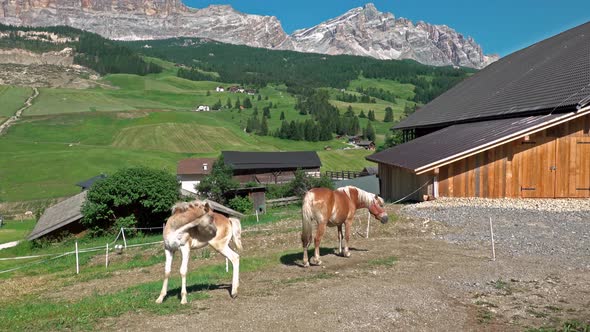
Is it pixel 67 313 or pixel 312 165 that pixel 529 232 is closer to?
pixel 67 313

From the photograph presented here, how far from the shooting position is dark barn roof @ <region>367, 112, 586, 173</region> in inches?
826

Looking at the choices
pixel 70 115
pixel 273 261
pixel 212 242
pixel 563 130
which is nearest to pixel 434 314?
pixel 212 242

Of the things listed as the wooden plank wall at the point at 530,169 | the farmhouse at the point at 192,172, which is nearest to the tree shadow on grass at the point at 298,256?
the wooden plank wall at the point at 530,169

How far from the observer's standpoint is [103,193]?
3331 cm

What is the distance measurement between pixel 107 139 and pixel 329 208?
11565 cm

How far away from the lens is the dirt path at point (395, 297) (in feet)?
24.9

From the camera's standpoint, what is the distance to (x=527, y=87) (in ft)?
88.4

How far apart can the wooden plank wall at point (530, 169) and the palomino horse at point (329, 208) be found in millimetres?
10003

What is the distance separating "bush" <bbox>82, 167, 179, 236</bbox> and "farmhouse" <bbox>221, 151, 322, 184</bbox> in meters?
40.7

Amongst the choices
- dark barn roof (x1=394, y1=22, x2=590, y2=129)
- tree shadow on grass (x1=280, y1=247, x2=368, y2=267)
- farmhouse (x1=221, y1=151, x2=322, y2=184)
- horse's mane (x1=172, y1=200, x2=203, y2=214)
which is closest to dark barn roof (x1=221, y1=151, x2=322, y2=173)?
farmhouse (x1=221, y1=151, x2=322, y2=184)

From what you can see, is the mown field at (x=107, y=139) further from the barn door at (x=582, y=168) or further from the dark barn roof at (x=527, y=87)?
the barn door at (x=582, y=168)

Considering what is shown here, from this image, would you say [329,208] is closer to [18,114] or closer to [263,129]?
[263,129]

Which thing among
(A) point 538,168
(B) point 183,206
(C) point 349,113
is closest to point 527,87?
(A) point 538,168

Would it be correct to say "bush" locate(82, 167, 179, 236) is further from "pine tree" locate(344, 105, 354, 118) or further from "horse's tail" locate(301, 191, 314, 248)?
"pine tree" locate(344, 105, 354, 118)
